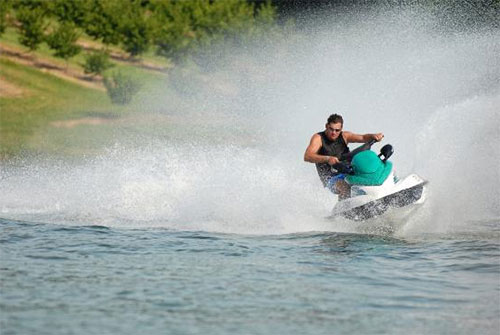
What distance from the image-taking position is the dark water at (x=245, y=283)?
791 centimetres

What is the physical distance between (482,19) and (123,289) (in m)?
29.2

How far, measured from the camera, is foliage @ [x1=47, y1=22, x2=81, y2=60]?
38219 millimetres

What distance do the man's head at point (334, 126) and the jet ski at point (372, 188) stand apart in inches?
17.3

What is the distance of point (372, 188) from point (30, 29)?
1121 inches

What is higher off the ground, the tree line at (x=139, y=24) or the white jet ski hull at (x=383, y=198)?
the tree line at (x=139, y=24)

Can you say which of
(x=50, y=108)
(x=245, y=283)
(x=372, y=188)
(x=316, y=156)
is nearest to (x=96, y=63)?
(x=50, y=108)

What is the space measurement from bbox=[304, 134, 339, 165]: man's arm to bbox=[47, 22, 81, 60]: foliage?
1062 inches

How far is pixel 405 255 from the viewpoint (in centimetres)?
1074

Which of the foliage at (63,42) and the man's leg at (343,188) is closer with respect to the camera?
the man's leg at (343,188)

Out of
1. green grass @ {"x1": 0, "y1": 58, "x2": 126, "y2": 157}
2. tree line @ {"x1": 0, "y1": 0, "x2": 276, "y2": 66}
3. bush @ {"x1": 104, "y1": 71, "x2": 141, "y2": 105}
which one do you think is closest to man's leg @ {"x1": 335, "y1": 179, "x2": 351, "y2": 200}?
green grass @ {"x1": 0, "y1": 58, "x2": 126, "y2": 157}

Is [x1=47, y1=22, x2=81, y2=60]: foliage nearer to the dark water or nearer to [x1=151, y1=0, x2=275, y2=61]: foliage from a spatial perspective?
[x1=151, y1=0, x2=275, y2=61]: foliage

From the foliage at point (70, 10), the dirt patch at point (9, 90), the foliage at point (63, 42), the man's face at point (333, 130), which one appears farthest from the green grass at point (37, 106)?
the man's face at point (333, 130)

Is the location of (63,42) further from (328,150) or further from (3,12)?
(328,150)

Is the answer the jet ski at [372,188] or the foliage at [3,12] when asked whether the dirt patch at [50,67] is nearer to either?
the foliage at [3,12]
